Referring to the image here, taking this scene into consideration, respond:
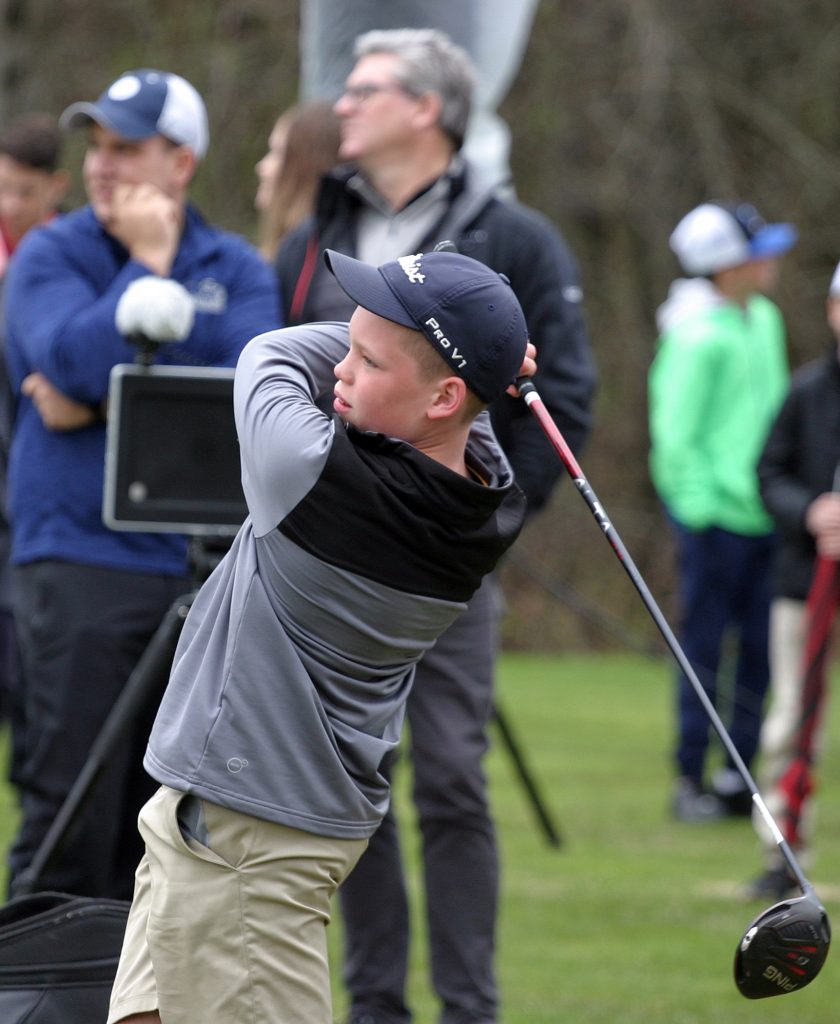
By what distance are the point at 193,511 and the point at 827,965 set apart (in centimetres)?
231

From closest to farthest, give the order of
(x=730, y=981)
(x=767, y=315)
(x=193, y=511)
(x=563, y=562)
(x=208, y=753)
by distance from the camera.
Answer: (x=208, y=753), (x=193, y=511), (x=730, y=981), (x=767, y=315), (x=563, y=562)

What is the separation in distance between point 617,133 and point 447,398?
14.8 m

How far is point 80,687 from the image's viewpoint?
4.54m

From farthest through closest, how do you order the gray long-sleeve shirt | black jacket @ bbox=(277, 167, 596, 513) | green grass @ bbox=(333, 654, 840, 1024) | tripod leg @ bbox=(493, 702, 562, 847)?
tripod leg @ bbox=(493, 702, 562, 847) < green grass @ bbox=(333, 654, 840, 1024) < black jacket @ bbox=(277, 167, 596, 513) < the gray long-sleeve shirt

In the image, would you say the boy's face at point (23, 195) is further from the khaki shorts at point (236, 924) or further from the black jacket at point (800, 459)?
the khaki shorts at point (236, 924)

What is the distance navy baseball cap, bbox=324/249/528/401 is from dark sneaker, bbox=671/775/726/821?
5.01 meters

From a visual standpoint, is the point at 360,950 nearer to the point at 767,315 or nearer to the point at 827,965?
the point at 827,965

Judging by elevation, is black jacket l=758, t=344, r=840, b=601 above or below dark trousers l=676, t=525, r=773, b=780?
above

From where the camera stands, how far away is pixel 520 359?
3.19 metres

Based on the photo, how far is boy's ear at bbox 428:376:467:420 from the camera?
3125mm

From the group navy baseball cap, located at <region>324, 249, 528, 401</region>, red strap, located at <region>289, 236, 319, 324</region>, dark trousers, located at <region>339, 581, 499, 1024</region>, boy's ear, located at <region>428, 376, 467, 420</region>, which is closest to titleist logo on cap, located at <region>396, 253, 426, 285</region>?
navy baseball cap, located at <region>324, 249, 528, 401</region>

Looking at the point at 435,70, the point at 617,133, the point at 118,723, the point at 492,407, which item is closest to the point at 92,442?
the point at 118,723

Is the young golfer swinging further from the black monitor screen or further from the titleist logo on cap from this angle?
the black monitor screen

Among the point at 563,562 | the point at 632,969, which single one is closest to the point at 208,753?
the point at 632,969
